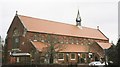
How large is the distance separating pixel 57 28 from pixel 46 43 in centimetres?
1032

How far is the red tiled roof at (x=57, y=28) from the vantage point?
214ft

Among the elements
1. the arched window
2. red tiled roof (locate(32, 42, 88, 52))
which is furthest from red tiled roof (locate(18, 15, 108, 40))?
the arched window

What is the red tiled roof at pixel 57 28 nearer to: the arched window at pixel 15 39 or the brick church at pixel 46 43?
the brick church at pixel 46 43

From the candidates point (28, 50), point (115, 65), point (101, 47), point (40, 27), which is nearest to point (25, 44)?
point (28, 50)

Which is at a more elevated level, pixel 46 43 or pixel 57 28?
pixel 57 28

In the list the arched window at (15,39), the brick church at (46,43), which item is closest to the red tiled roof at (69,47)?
the brick church at (46,43)

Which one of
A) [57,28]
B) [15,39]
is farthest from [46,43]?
[57,28]

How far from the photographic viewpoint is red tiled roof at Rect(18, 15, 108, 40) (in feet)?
214

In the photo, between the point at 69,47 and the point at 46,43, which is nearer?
the point at 46,43

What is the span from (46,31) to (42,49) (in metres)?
9.82

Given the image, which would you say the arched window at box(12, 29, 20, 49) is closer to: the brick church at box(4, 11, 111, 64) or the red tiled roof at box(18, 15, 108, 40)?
the brick church at box(4, 11, 111, 64)

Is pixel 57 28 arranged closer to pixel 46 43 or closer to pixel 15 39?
pixel 46 43

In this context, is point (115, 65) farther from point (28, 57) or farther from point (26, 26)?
point (26, 26)

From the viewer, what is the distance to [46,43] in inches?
2480
